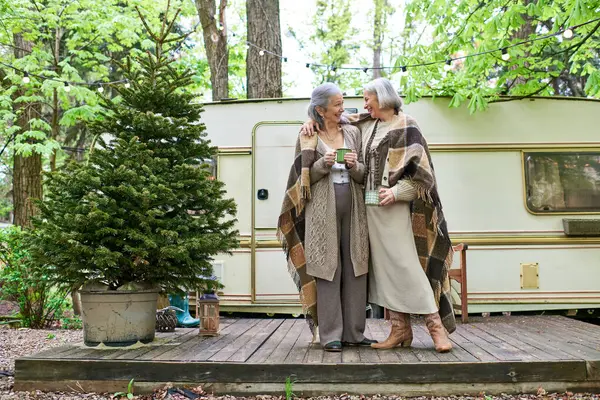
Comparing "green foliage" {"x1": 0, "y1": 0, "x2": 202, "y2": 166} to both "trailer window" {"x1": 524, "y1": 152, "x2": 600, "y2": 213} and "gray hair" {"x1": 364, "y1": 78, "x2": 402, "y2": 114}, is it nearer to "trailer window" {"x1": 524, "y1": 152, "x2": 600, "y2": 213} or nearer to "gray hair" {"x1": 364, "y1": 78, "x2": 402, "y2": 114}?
"gray hair" {"x1": 364, "y1": 78, "x2": 402, "y2": 114}

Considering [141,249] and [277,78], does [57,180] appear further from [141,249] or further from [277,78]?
[277,78]

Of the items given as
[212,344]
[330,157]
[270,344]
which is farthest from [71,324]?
[330,157]

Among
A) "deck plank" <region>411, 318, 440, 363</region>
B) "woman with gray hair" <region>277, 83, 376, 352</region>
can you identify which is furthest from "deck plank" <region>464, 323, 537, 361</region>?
"woman with gray hair" <region>277, 83, 376, 352</region>

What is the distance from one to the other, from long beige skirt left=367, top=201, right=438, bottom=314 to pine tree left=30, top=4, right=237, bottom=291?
1.20 metres

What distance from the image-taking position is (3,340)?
6430 mm

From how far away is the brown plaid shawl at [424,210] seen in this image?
418cm

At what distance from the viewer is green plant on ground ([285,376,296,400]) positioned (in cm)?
359

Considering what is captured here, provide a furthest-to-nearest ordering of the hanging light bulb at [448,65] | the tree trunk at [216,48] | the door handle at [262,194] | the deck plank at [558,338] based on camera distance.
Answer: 1. the tree trunk at [216,48]
2. the hanging light bulb at [448,65]
3. the door handle at [262,194]
4. the deck plank at [558,338]

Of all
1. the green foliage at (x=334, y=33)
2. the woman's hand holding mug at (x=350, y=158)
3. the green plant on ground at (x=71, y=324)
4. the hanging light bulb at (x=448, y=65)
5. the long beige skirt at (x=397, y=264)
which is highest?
the green foliage at (x=334, y=33)

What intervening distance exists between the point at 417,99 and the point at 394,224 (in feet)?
9.78

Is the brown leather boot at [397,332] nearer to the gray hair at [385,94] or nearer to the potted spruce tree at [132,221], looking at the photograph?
the potted spruce tree at [132,221]

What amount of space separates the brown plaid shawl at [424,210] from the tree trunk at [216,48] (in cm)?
615

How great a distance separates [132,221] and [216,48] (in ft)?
20.7

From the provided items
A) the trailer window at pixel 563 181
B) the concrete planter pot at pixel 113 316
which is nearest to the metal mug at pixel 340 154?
the concrete planter pot at pixel 113 316
